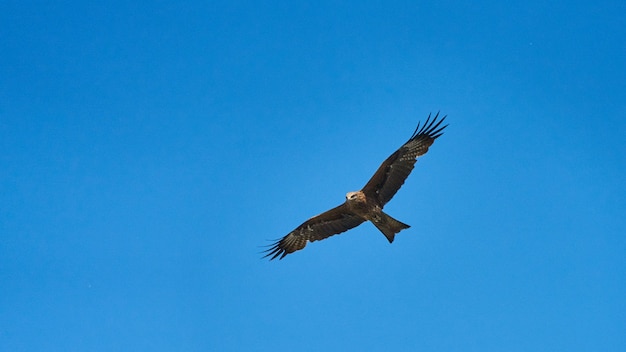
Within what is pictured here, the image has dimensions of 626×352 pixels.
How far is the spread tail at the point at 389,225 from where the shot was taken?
13539 millimetres

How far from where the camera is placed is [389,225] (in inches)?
537

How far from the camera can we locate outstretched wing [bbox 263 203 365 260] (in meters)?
14.5

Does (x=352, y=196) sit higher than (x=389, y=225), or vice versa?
(x=352, y=196)

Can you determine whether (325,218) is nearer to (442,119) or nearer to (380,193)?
(380,193)

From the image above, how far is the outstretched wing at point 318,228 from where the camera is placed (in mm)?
14477

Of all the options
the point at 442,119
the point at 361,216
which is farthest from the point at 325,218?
the point at 442,119

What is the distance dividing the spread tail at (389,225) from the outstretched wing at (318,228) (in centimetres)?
67

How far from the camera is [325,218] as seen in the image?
14711 millimetres

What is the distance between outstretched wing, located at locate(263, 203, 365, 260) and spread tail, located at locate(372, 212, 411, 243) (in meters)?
0.67

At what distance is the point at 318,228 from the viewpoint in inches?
589

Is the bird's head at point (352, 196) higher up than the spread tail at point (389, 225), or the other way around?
the bird's head at point (352, 196)

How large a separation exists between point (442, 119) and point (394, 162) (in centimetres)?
140

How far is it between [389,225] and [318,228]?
6.47 feet

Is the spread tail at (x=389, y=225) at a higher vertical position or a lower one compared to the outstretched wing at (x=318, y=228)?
lower
